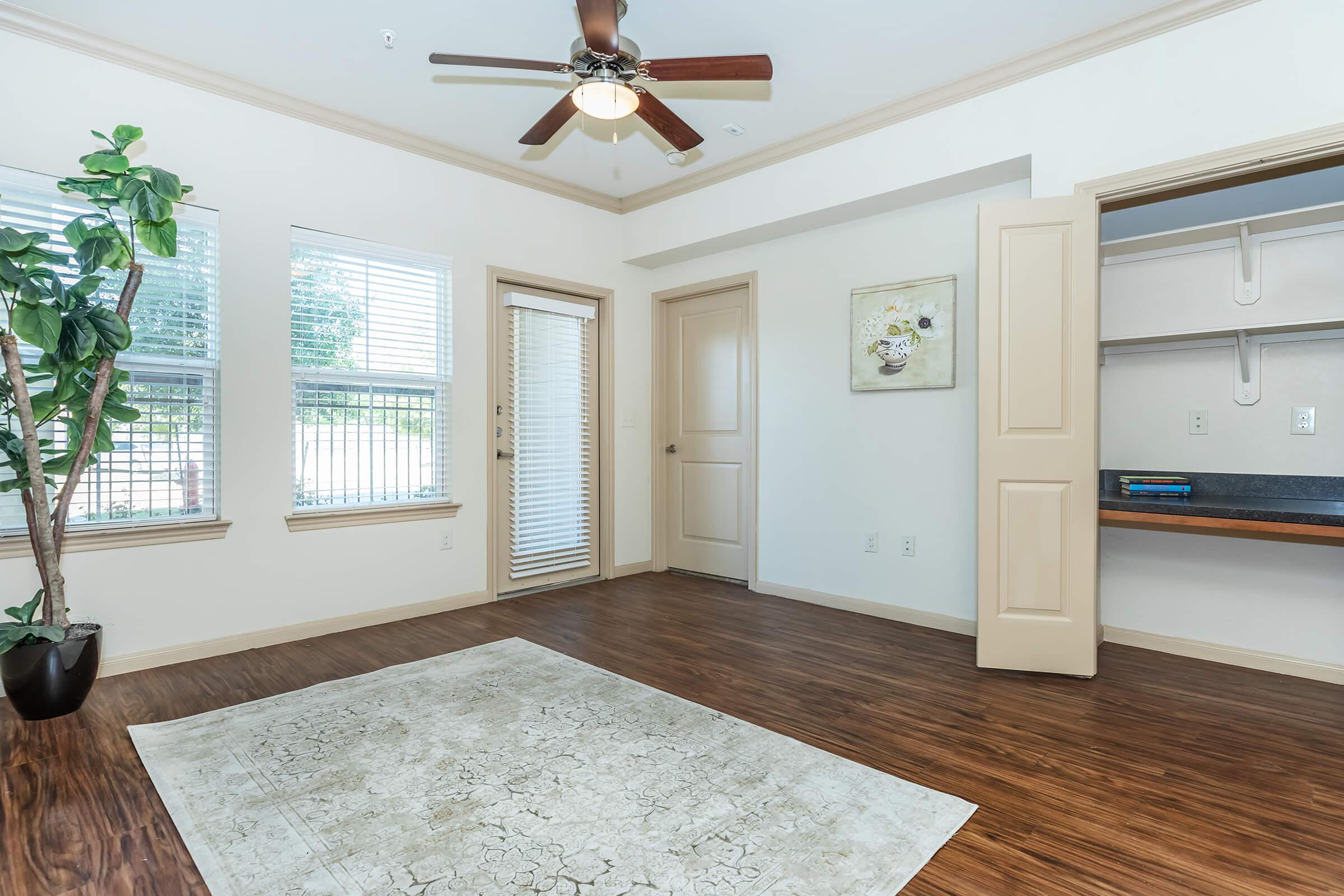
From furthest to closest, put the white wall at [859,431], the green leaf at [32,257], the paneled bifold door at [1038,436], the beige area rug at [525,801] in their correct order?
the white wall at [859,431], the paneled bifold door at [1038,436], the green leaf at [32,257], the beige area rug at [525,801]

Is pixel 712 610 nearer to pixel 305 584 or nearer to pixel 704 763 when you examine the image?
pixel 704 763

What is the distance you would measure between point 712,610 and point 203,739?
8.74 feet

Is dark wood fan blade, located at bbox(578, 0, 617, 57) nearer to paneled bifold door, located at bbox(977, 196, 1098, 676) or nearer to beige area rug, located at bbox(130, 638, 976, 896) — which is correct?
paneled bifold door, located at bbox(977, 196, 1098, 676)

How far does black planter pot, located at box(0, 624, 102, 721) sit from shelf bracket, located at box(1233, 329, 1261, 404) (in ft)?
16.9

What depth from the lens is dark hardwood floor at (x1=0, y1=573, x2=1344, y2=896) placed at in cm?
171

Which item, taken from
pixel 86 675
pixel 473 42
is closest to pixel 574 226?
pixel 473 42

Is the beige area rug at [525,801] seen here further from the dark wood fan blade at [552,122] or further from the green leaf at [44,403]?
the dark wood fan blade at [552,122]

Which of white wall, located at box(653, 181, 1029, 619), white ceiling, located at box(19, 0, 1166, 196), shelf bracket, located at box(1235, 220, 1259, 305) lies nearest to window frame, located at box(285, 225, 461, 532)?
white ceiling, located at box(19, 0, 1166, 196)

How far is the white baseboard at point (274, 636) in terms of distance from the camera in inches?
123

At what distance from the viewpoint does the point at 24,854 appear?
5.74 ft

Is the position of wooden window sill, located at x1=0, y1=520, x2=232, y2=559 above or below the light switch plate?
below

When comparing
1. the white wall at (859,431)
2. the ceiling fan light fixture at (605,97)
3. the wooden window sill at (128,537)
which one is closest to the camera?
the ceiling fan light fixture at (605,97)

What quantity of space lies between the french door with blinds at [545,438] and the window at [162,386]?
1629 millimetres

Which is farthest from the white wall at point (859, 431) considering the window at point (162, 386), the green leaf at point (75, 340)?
the green leaf at point (75, 340)
